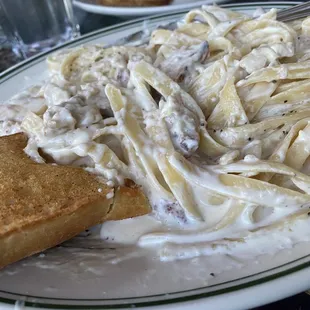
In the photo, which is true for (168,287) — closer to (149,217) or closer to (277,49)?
(149,217)

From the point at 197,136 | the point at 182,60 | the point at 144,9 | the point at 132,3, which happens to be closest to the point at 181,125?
the point at 197,136

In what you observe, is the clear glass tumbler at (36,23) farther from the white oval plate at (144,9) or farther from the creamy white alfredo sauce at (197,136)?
the creamy white alfredo sauce at (197,136)

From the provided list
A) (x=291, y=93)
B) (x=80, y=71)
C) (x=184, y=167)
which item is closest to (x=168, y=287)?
(x=184, y=167)

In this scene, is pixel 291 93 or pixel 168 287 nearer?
pixel 168 287

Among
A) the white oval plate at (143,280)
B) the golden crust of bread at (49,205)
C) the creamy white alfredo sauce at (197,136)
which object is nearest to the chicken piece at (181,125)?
the creamy white alfredo sauce at (197,136)

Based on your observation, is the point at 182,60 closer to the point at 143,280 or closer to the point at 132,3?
the point at 143,280
